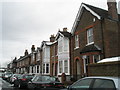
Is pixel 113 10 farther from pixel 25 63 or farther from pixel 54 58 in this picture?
pixel 25 63

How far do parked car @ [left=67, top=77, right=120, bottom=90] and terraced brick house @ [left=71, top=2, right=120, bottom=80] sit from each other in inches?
395

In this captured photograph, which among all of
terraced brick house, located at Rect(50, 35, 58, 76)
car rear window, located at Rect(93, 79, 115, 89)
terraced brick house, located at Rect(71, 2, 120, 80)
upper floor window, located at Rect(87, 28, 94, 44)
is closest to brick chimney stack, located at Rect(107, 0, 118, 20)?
terraced brick house, located at Rect(71, 2, 120, 80)

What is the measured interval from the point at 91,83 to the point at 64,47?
1702 cm

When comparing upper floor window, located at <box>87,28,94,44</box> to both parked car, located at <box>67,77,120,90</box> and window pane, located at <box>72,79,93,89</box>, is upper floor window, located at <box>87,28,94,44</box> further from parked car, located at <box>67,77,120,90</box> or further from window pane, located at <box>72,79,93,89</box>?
parked car, located at <box>67,77,120,90</box>

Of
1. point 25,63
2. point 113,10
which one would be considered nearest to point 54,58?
point 113,10

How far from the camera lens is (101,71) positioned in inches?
473

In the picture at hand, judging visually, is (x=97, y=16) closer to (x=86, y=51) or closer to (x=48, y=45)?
(x=86, y=51)

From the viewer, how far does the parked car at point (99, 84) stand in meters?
4.84

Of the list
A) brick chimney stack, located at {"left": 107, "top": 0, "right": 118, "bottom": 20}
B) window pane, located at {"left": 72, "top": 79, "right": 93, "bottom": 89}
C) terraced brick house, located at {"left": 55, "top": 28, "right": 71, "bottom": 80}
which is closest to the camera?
window pane, located at {"left": 72, "top": 79, "right": 93, "bottom": 89}

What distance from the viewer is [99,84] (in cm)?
534

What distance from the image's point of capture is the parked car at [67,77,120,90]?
484cm

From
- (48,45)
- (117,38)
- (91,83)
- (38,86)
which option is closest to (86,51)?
(117,38)

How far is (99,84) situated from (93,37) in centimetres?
1198

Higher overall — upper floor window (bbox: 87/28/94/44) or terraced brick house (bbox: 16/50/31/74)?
upper floor window (bbox: 87/28/94/44)
